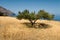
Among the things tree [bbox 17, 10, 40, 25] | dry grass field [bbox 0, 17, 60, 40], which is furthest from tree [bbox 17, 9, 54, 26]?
dry grass field [bbox 0, 17, 60, 40]

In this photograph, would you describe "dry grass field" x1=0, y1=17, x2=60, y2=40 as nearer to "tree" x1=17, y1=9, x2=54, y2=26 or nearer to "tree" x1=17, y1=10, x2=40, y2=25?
"tree" x1=17, y1=10, x2=40, y2=25

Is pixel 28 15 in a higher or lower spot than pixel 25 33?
higher

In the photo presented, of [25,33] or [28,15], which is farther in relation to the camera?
[28,15]

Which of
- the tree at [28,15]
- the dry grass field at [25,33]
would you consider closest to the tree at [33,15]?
the tree at [28,15]

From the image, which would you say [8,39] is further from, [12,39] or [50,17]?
[50,17]

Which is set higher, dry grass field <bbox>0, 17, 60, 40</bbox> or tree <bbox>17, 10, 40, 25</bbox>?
tree <bbox>17, 10, 40, 25</bbox>

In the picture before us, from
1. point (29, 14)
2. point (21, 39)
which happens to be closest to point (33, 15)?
point (29, 14)

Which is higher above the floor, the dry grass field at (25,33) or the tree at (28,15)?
the tree at (28,15)

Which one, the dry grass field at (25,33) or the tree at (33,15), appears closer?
the dry grass field at (25,33)

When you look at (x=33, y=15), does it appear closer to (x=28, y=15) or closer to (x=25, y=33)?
(x=28, y=15)

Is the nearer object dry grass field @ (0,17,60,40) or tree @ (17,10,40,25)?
dry grass field @ (0,17,60,40)

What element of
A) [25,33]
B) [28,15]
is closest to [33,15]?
[28,15]

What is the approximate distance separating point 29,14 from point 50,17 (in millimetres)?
5141

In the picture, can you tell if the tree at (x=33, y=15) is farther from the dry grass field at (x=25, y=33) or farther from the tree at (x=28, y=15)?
the dry grass field at (x=25, y=33)
